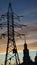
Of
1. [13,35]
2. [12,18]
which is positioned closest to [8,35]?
[13,35]

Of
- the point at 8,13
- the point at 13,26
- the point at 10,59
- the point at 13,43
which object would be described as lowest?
the point at 10,59

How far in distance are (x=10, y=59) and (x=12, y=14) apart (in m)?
12.0

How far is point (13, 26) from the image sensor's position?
57531 mm

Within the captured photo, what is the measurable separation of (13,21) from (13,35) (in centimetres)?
400

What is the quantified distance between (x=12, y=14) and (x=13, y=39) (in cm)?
711

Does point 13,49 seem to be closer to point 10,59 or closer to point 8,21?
point 10,59

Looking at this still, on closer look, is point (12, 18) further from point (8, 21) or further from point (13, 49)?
point (13, 49)

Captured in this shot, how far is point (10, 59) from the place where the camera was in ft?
185

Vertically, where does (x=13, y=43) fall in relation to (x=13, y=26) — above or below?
below

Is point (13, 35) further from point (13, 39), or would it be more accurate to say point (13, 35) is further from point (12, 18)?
point (12, 18)

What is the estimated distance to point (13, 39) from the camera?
56.0 m

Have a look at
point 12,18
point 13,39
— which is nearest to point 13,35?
point 13,39

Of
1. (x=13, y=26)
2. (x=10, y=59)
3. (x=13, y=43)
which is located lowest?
(x=10, y=59)

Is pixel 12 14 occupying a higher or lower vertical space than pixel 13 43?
higher
